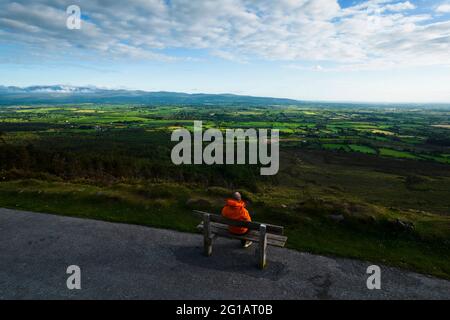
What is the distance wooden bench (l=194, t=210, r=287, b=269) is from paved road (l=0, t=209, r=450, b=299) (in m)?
0.53

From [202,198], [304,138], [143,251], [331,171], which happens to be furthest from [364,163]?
[143,251]

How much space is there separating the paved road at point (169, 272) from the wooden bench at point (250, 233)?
526 millimetres

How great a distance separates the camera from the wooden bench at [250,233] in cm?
954

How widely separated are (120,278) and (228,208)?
13.9 feet

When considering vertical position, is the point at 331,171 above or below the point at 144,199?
below

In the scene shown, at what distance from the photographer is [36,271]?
925cm

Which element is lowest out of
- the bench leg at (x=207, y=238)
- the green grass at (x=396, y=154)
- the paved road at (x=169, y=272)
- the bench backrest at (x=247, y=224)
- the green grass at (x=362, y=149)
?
the green grass at (x=396, y=154)

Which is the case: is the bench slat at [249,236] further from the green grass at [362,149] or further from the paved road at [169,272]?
the green grass at [362,149]

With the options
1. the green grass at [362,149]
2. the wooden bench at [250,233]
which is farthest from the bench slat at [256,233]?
the green grass at [362,149]

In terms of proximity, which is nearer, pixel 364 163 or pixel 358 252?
pixel 358 252

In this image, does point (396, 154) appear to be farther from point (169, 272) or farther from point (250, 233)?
point (169, 272)
